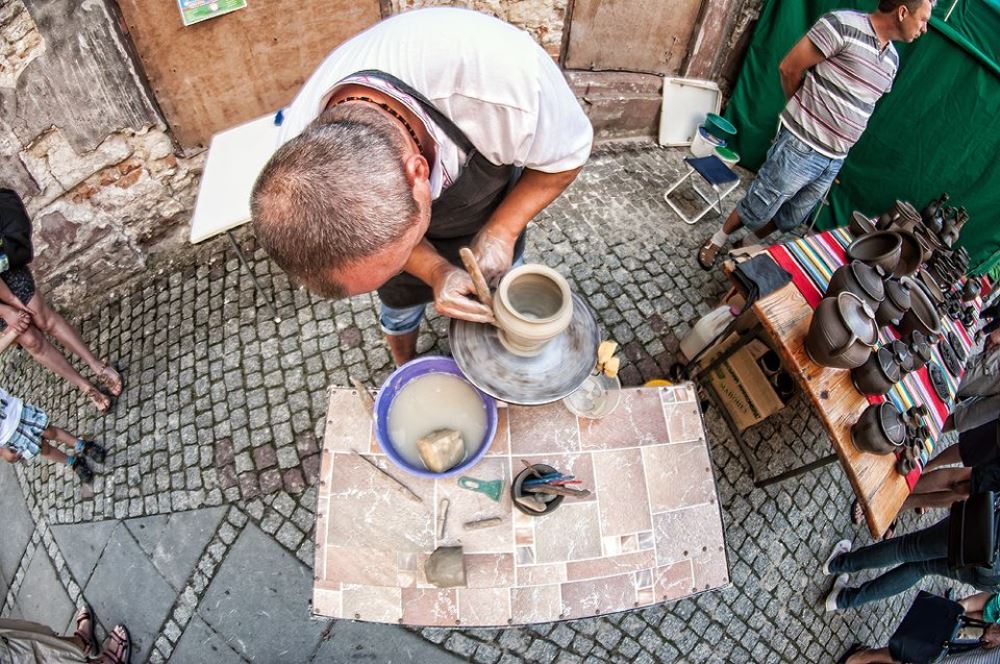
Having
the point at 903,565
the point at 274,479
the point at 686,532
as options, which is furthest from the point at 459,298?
the point at 903,565

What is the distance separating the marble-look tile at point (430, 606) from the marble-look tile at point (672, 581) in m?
0.90

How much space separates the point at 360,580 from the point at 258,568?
4.79 ft

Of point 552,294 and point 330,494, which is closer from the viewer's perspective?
point 552,294

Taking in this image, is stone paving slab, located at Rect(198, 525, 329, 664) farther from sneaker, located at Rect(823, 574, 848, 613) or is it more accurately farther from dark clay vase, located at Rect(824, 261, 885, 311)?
dark clay vase, located at Rect(824, 261, 885, 311)

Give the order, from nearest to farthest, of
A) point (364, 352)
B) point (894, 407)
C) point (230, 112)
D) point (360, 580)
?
point (360, 580), point (894, 407), point (364, 352), point (230, 112)

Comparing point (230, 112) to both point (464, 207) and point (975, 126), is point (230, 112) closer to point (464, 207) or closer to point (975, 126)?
point (464, 207)

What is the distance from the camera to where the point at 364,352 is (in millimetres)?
4031

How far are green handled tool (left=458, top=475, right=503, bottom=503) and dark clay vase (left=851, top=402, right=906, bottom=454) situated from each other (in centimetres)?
199

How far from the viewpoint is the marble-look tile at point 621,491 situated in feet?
8.01

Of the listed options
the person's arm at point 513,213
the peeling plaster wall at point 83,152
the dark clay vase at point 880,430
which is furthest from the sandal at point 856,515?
the peeling plaster wall at point 83,152

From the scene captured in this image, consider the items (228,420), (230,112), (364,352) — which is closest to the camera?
(228,420)

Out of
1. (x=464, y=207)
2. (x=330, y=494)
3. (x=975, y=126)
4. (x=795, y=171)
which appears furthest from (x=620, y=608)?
(x=975, y=126)

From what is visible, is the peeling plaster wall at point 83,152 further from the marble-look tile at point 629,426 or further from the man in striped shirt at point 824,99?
the man in striped shirt at point 824,99

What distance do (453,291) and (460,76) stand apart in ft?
2.40
